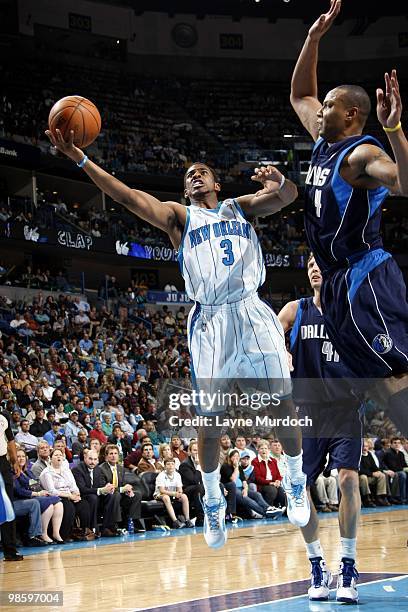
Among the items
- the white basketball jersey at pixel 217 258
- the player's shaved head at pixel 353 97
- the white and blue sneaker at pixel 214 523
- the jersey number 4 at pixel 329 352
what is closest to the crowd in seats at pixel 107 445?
the white and blue sneaker at pixel 214 523

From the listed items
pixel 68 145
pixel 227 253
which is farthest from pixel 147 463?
pixel 68 145

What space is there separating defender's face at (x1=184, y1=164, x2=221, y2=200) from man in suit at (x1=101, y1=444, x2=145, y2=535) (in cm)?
682

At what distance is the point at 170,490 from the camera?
12.6 meters

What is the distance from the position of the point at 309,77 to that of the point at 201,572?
4.70 meters

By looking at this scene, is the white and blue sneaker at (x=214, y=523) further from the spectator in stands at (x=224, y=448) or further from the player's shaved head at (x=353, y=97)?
the spectator in stands at (x=224, y=448)

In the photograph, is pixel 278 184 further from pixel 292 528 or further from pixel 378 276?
pixel 292 528

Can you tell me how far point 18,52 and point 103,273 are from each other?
8.17 metres

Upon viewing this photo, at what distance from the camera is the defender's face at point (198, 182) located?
588 cm

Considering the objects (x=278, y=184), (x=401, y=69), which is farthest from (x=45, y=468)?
(x=401, y=69)

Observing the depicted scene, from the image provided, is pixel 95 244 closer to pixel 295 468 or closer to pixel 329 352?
pixel 329 352

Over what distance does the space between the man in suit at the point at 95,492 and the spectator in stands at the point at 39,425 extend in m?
1.78

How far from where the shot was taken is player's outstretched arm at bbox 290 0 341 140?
531 centimetres

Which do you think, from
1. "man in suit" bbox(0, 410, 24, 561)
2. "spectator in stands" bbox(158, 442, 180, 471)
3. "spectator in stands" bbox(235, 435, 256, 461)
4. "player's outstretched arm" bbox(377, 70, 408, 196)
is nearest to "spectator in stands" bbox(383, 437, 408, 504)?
"spectator in stands" bbox(235, 435, 256, 461)

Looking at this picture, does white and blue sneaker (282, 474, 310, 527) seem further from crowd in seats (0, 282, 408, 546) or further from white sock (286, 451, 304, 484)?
crowd in seats (0, 282, 408, 546)
